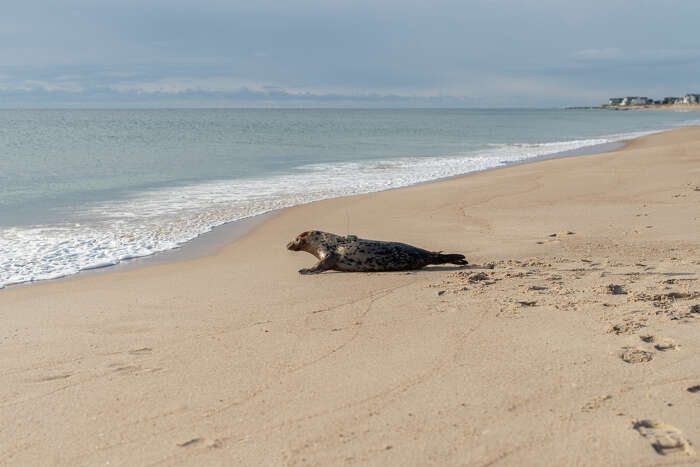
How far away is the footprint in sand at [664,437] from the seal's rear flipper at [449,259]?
3703 mm

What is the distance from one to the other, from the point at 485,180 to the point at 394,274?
9.53m

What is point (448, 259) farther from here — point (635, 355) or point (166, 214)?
point (166, 214)

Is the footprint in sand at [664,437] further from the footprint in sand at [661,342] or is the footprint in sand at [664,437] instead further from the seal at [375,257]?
the seal at [375,257]

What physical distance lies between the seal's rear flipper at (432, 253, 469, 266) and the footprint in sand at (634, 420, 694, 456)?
146 inches

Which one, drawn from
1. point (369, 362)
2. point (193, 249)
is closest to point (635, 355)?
point (369, 362)

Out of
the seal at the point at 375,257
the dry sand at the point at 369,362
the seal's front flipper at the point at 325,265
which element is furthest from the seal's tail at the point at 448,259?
the seal's front flipper at the point at 325,265

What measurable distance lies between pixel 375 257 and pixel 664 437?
417 centimetres

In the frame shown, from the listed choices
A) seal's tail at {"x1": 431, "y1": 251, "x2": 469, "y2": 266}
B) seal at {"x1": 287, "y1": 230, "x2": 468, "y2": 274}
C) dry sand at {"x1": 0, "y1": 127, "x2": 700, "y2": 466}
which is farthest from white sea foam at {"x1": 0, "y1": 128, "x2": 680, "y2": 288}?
seal's tail at {"x1": 431, "y1": 251, "x2": 469, "y2": 266}

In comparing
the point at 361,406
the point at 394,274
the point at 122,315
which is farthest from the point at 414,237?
Answer: the point at 361,406

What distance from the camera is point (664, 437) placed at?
9.58 ft

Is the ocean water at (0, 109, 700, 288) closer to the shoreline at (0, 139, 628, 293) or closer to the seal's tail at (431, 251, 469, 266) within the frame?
the shoreline at (0, 139, 628, 293)

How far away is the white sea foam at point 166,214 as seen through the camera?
27.6 ft

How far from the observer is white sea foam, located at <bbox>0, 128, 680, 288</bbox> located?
8.40 meters

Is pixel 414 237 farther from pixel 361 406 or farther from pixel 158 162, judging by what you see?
pixel 158 162
